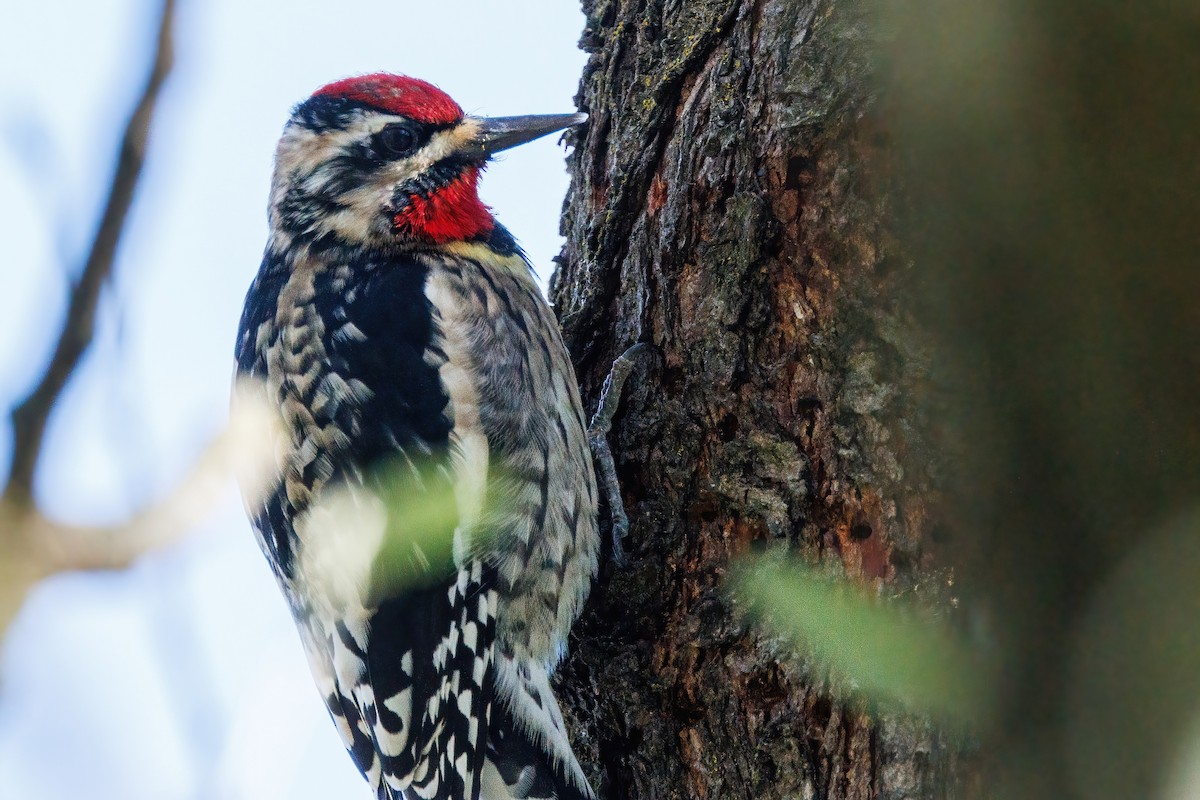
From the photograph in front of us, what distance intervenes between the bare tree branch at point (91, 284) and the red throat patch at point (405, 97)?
2.55 m

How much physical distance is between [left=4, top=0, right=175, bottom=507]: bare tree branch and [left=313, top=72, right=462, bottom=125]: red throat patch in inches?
100

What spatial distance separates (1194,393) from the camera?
83.7 inches

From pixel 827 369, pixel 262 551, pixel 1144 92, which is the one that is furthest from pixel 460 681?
pixel 1144 92

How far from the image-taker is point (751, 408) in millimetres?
2574

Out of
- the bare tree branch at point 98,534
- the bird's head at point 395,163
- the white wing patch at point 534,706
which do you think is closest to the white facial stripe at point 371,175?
the bird's head at point 395,163

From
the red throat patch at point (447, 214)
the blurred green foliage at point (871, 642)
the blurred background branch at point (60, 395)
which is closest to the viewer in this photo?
the blurred background branch at point (60, 395)

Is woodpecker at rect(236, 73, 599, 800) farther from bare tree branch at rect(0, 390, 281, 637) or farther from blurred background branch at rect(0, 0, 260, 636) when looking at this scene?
blurred background branch at rect(0, 0, 260, 636)

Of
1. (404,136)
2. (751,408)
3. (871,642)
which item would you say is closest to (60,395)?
(871,642)

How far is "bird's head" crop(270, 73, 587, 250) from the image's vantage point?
341cm

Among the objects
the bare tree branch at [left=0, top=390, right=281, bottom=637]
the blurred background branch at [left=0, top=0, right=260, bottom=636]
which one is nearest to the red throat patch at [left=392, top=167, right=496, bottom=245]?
the bare tree branch at [left=0, top=390, right=281, bottom=637]

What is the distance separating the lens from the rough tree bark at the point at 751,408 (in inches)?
92.0

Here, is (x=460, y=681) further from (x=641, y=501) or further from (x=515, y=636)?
(x=641, y=501)

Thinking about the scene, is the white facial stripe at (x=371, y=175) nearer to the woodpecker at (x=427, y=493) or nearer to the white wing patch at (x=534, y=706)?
the woodpecker at (x=427, y=493)

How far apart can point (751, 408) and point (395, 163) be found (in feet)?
4.75
